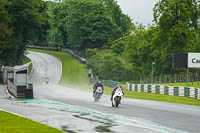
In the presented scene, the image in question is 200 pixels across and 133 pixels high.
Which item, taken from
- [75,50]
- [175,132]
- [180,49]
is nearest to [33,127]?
[175,132]

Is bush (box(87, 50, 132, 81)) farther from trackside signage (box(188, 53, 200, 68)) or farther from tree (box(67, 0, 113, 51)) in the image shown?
trackside signage (box(188, 53, 200, 68))

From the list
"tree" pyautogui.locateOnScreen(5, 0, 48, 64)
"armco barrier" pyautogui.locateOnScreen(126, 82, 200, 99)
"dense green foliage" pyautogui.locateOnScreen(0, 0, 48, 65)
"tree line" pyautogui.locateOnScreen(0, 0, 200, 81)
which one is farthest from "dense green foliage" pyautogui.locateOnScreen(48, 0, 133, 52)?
"armco barrier" pyautogui.locateOnScreen(126, 82, 200, 99)

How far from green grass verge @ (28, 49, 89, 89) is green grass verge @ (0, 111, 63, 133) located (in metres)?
44.6

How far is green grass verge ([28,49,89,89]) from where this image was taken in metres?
71.7

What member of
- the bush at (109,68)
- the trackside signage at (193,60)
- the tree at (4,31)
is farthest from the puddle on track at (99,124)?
the bush at (109,68)

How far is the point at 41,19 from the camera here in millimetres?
70688

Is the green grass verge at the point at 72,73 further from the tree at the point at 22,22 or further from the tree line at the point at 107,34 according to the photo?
the tree at the point at 22,22

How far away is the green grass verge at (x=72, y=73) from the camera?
71656mm

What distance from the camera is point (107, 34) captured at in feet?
364

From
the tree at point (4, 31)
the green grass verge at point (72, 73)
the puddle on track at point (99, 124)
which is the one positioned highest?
the tree at point (4, 31)

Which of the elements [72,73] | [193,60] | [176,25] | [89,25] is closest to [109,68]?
[72,73]

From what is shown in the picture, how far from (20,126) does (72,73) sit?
66.9 m

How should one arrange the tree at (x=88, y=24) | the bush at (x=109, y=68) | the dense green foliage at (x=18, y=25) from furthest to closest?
the tree at (x=88, y=24)
the bush at (x=109, y=68)
the dense green foliage at (x=18, y=25)

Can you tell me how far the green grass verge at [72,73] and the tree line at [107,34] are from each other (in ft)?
10.2
